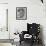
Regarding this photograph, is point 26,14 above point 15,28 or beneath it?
above

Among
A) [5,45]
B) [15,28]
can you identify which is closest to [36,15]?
[15,28]

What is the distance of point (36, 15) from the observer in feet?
9.93

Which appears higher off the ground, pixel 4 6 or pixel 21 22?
pixel 4 6

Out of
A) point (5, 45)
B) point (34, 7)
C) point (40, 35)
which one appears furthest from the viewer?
point (34, 7)

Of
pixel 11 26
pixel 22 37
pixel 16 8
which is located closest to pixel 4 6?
pixel 16 8

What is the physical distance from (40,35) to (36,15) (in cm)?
62

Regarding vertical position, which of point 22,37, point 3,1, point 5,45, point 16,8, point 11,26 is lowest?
point 5,45

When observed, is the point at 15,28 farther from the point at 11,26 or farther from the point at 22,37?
the point at 22,37

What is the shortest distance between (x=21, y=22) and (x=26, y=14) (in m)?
0.28

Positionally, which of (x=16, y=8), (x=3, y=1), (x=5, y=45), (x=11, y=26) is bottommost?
(x=5, y=45)

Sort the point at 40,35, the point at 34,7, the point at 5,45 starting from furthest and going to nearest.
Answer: the point at 34,7
the point at 40,35
the point at 5,45

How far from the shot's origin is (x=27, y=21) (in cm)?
306

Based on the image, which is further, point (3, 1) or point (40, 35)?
point (3, 1)

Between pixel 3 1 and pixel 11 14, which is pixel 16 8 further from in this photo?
pixel 3 1
